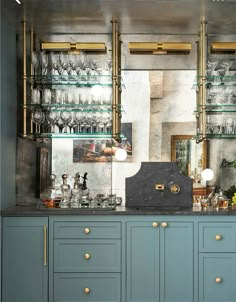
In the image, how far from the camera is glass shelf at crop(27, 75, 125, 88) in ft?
15.3

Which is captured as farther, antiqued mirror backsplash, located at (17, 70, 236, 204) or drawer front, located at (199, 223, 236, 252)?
antiqued mirror backsplash, located at (17, 70, 236, 204)

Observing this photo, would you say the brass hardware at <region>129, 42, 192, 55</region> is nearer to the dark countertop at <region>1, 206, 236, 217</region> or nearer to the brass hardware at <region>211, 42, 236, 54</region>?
the brass hardware at <region>211, 42, 236, 54</region>

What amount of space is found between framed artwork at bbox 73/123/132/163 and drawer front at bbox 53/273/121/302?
1.19 meters

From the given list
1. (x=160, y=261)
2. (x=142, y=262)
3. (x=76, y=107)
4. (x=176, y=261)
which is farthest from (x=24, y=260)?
(x=76, y=107)

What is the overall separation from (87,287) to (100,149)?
1.35m

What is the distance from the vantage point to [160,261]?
4.05 meters

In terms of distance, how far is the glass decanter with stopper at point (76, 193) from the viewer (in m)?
4.45

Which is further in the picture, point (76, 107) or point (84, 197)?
point (76, 107)

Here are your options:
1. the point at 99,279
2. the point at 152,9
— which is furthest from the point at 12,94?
the point at 99,279

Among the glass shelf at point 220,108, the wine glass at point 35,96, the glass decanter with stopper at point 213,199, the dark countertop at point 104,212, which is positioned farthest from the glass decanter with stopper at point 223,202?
the wine glass at point 35,96

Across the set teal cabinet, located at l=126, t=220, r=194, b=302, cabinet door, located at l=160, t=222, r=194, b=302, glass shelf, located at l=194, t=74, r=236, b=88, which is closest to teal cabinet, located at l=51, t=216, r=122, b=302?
teal cabinet, located at l=126, t=220, r=194, b=302

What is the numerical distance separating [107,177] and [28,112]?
0.95 metres

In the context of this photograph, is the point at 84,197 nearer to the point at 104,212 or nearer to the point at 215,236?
the point at 104,212

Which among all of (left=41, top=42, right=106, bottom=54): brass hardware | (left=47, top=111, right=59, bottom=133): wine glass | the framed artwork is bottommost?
the framed artwork
